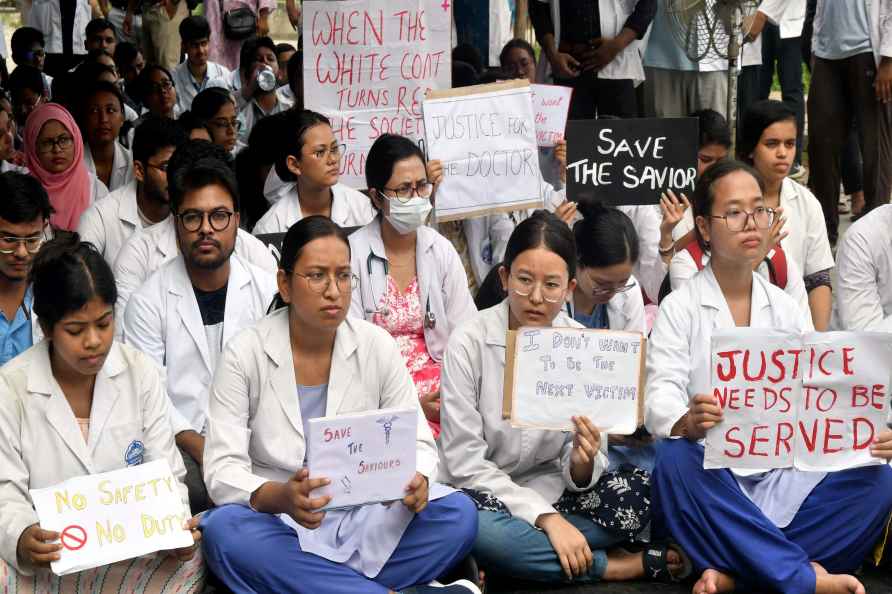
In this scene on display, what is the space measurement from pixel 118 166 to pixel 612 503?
4157mm

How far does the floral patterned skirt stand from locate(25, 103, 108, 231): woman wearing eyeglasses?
10.6ft

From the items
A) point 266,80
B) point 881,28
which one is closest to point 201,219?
point 266,80

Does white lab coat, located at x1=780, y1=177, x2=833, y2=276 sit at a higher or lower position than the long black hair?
higher

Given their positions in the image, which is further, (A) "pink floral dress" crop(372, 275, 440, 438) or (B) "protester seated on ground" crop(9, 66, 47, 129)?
(B) "protester seated on ground" crop(9, 66, 47, 129)

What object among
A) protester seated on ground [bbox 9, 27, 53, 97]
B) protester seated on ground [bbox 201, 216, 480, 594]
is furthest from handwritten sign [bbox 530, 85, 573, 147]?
protester seated on ground [bbox 9, 27, 53, 97]

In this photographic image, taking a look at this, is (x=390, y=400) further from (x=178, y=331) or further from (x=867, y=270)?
(x=867, y=270)

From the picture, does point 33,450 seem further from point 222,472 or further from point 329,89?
point 329,89

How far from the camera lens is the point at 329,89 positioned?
257 inches

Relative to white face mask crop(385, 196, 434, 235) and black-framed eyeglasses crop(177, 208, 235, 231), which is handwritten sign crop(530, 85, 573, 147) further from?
black-framed eyeglasses crop(177, 208, 235, 231)

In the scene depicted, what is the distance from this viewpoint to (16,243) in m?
4.84

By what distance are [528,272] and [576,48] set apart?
13.1 ft

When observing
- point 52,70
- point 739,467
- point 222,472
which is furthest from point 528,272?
point 52,70

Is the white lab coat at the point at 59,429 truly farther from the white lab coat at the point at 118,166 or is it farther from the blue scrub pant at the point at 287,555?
the white lab coat at the point at 118,166

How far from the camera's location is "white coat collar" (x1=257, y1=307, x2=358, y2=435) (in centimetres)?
433
